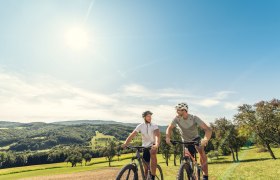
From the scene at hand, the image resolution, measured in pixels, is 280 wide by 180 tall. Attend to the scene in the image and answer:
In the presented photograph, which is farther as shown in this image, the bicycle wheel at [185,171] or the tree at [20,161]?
the tree at [20,161]

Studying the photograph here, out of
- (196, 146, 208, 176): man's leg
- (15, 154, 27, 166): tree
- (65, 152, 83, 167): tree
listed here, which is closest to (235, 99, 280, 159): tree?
(196, 146, 208, 176): man's leg

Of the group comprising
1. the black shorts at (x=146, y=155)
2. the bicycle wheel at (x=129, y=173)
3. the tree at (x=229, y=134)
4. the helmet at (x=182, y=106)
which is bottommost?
the bicycle wheel at (x=129, y=173)

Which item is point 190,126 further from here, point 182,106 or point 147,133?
point 147,133

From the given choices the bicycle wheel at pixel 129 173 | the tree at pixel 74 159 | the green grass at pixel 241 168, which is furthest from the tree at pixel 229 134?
the tree at pixel 74 159

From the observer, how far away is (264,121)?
6341 cm

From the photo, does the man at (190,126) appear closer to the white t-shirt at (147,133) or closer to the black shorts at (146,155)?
the white t-shirt at (147,133)

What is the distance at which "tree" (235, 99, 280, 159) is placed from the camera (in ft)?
203

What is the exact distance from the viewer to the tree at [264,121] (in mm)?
61906

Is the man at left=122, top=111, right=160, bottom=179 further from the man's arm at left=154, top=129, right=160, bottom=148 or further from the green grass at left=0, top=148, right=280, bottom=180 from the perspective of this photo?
the green grass at left=0, top=148, right=280, bottom=180

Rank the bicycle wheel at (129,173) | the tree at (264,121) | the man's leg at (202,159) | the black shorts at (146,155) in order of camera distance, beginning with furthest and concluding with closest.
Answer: the tree at (264,121) < the black shorts at (146,155) < the man's leg at (202,159) < the bicycle wheel at (129,173)

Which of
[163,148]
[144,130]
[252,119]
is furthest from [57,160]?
[144,130]

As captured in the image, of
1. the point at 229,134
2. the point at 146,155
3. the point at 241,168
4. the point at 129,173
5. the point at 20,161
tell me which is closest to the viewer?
the point at 129,173

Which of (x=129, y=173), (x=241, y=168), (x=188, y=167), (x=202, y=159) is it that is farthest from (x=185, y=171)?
(x=241, y=168)

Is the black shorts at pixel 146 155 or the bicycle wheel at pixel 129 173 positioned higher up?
the black shorts at pixel 146 155
